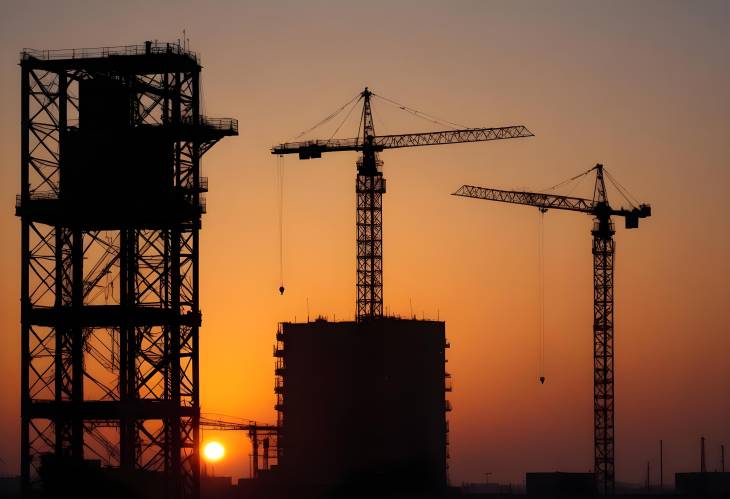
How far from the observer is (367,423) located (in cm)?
19325

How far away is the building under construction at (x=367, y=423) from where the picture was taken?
189m

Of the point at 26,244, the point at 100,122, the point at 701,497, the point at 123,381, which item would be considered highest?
the point at 100,122

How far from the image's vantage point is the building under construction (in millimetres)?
189375

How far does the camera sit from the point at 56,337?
130m

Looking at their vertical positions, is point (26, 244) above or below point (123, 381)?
above

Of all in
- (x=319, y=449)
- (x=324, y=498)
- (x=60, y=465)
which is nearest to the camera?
(x=60, y=465)

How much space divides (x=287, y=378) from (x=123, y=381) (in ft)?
230

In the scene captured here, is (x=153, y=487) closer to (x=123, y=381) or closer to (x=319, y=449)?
(x=123, y=381)

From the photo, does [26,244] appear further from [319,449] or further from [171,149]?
[319,449]

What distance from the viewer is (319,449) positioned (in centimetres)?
19212

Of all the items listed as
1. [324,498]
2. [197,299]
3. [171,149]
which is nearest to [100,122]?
[171,149]

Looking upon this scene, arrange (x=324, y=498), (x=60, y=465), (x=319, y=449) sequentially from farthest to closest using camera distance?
(x=319, y=449)
(x=324, y=498)
(x=60, y=465)

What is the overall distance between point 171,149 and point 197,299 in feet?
39.4

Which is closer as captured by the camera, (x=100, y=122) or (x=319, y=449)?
(x=100, y=122)
